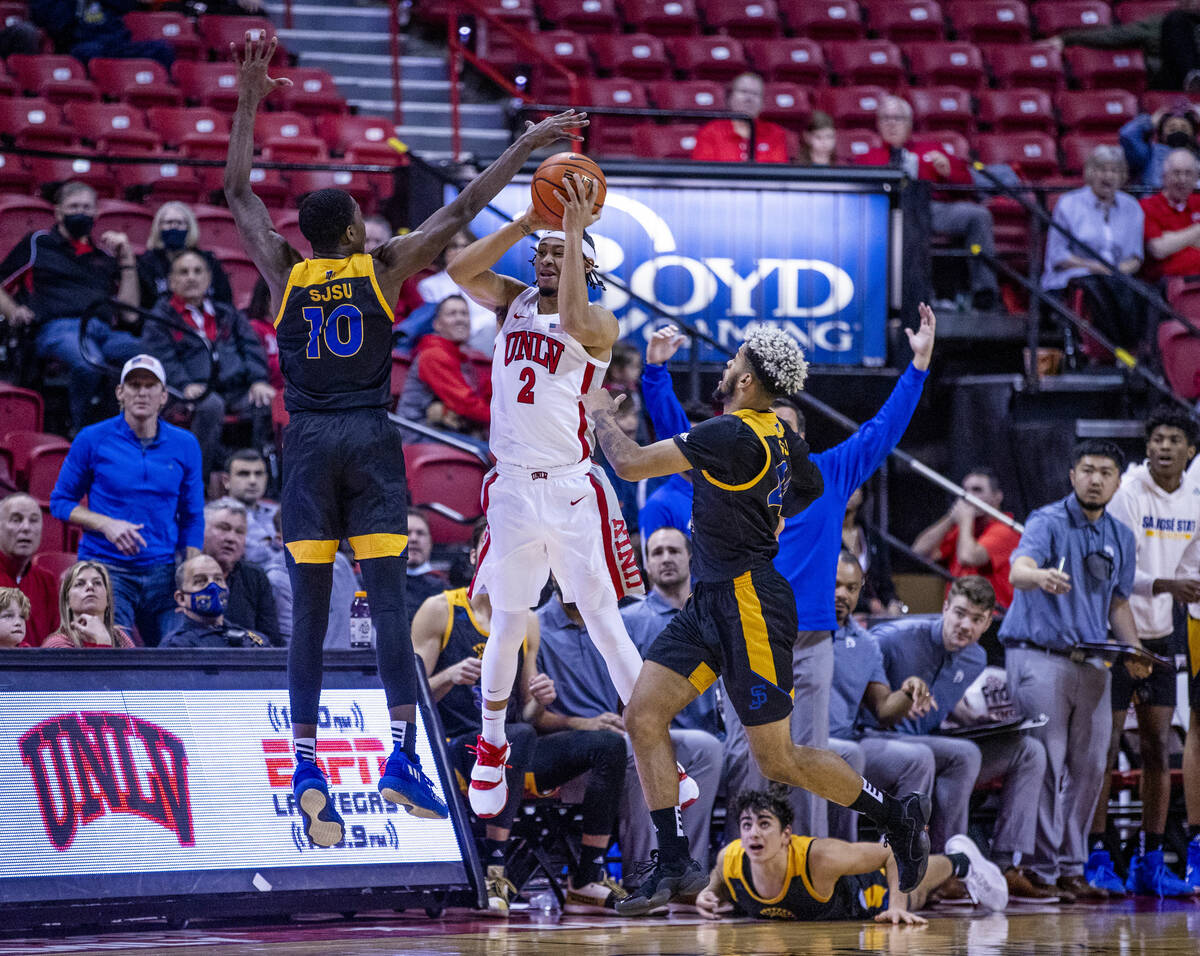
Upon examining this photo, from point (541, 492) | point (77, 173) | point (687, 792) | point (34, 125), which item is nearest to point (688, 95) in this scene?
point (77, 173)

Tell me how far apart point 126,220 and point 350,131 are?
2804 mm

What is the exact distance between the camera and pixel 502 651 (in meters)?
6.62

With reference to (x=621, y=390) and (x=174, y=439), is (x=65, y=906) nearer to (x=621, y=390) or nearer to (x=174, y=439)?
(x=174, y=439)

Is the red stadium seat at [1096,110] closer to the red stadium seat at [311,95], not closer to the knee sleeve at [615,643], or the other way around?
the red stadium seat at [311,95]

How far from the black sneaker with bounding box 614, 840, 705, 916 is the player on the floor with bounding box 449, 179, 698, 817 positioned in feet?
2.65

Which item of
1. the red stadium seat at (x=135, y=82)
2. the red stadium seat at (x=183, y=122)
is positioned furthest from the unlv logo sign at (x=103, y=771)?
the red stadium seat at (x=135, y=82)

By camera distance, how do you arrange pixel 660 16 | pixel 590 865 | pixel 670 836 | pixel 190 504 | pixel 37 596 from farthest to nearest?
pixel 660 16
pixel 190 504
pixel 37 596
pixel 590 865
pixel 670 836

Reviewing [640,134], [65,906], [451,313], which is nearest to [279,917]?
[65,906]

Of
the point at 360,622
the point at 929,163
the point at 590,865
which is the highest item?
the point at 929,163

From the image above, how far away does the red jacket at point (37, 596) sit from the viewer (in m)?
8.32

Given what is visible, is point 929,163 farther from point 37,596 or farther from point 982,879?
point 37,596

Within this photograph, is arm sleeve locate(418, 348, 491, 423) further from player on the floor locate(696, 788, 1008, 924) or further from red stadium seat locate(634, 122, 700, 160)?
red stadium seat locate(634, 122, 700, 160)

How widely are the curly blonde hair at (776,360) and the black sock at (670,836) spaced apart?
1.69 m

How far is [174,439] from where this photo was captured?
29.3 ft
